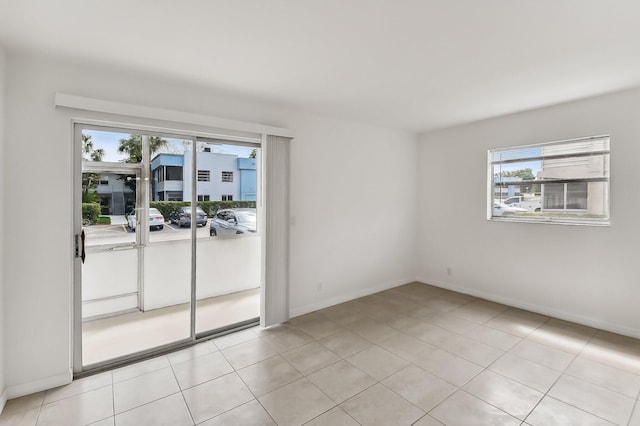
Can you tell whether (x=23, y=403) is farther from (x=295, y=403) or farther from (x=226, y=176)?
(x=226, y=176)

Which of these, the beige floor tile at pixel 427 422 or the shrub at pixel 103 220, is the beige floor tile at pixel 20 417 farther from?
the beige floor tile at pixel 427 422

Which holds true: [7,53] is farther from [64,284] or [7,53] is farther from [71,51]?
[64,284]

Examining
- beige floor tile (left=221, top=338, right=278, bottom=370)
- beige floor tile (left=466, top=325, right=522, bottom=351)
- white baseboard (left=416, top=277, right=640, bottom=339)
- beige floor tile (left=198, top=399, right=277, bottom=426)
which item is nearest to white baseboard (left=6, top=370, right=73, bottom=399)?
beige floor tile (left=221, top=338, right=278, bottom=370)

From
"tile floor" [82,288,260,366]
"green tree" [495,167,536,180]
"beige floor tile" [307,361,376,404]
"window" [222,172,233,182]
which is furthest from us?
"green tree" [495,167,536,180]

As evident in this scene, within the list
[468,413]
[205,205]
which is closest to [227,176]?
[205,205]

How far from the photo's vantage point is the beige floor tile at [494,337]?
10.4 feet

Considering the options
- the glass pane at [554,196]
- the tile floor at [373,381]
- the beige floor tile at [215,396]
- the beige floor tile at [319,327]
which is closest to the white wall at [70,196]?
the beige floor tile at [319,327]

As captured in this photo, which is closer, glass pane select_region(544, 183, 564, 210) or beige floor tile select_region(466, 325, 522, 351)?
beige floor tile select_region(466, 325, 522, 351)

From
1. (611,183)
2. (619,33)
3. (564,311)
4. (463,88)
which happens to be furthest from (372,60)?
(564,311)

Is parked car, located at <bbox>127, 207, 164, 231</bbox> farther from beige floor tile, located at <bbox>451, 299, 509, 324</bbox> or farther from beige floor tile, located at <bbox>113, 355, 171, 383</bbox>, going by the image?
beige floor tile, located at <bbox>451, 299, 509, 324</bbox>

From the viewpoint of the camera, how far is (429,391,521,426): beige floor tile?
6.80 ft

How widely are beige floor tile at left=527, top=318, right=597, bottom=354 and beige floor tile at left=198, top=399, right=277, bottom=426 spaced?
2.95 metres

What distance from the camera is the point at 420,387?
2.46 metres

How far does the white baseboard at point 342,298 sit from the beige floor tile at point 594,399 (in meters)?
2.56
